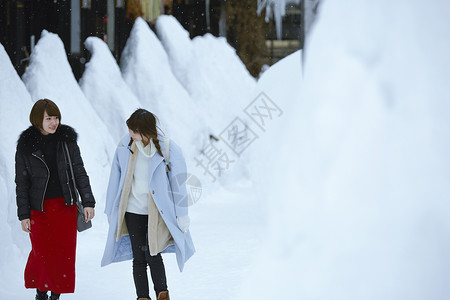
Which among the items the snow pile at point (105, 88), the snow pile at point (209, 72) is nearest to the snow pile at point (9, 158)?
the snow pile at point (105, 88)

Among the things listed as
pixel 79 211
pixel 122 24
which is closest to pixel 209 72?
pixel 122 24

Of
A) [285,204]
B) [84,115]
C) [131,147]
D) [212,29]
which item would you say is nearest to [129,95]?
[84,115]

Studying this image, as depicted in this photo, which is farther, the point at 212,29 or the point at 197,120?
the point at 212,29

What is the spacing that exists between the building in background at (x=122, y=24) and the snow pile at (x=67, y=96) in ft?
0.38

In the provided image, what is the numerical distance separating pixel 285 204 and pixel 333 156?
21cm

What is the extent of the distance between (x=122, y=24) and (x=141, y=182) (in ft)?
19.1

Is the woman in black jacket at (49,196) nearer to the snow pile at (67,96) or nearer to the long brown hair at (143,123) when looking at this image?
the long brown hair at (143,123)

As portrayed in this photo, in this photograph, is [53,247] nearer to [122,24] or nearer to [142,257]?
[142,257]

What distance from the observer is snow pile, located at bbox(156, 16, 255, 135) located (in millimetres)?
10625

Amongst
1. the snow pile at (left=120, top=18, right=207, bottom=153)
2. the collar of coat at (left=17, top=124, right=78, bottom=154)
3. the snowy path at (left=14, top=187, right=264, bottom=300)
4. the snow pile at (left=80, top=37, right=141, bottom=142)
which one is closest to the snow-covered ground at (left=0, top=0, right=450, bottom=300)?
the collar of coat at (left=17, top=124, right=78, bottom=154)

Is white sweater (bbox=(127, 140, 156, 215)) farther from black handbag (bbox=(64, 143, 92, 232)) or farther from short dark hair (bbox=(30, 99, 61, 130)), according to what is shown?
short dark hair (bbox=(30, 99, 61, 130))

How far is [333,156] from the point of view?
1920 millimetres

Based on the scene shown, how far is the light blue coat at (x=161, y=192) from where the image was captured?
11.5 ft

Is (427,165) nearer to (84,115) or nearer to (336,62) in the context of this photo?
(336,62)
